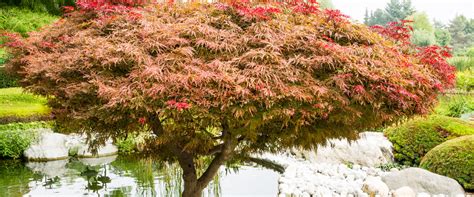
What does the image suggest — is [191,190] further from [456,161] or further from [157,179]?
[456,161]

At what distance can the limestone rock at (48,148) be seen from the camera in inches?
410

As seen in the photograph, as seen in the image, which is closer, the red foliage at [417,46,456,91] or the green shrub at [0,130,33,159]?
the red foliage at [417,46,456,91]

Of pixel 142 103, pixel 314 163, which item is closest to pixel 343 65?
pixel 142 103

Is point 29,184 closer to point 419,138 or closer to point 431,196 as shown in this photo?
point 431,196

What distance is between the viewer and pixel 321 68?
3.41m

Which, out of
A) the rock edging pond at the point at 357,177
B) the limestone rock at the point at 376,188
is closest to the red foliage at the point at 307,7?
the rock edging pond at the point at 357,177

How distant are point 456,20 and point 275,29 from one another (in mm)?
49839

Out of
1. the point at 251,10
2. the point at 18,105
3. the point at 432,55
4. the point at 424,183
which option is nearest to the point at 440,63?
the point at 432,55

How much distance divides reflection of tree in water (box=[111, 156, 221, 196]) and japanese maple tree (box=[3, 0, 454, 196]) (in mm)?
2308

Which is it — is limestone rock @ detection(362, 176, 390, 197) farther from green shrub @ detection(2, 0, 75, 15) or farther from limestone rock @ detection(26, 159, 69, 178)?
green shrub @ detection(2, 0, 75, 15)

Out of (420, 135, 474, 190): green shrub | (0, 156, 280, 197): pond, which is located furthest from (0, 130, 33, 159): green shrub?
(420, 135, 474, 190): green shrub

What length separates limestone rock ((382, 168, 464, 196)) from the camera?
6273mm

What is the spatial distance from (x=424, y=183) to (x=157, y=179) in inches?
151

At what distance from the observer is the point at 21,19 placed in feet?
48.5
